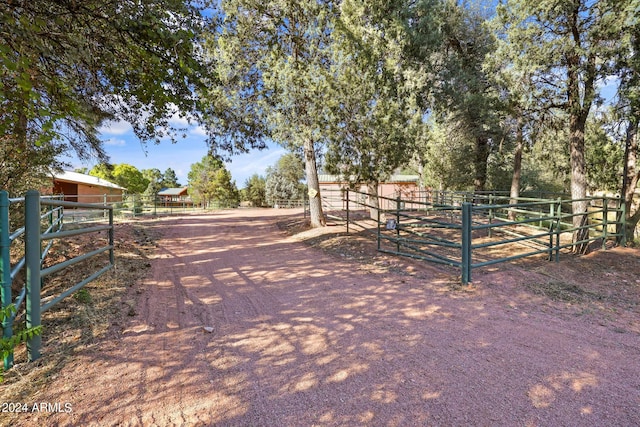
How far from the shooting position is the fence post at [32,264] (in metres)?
2.66

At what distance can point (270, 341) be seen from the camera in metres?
3.22

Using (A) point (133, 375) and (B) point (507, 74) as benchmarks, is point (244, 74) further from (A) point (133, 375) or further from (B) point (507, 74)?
(A) point (133, 375)

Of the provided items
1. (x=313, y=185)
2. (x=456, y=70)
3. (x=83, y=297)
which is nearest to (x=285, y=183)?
(x=313, y=185)

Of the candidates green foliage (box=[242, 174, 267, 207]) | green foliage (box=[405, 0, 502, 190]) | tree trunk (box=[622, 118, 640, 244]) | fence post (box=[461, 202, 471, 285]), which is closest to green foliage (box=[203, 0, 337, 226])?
green foliage (box=[405, 0, 502, 190])

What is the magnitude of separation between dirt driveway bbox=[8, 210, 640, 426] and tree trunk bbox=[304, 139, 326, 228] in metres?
7.07

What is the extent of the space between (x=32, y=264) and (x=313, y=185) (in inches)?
377

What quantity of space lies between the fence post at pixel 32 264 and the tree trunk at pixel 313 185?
908 centimetres

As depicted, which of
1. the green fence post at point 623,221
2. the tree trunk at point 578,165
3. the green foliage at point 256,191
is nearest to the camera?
the tree trunk at point 578,165

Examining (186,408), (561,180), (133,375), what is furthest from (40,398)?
(561,180)

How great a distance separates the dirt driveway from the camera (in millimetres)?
2209

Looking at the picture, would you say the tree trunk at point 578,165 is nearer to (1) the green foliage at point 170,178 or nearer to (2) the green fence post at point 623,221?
(2) the green fence post at point 623,221

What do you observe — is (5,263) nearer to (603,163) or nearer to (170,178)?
(603,163)

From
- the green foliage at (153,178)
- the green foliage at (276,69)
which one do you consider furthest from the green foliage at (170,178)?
the green foliage at (276,69)

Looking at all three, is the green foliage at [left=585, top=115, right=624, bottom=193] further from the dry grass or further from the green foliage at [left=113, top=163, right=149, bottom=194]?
the green foliage at [left=113, top=163, right=149, bottom=194]
